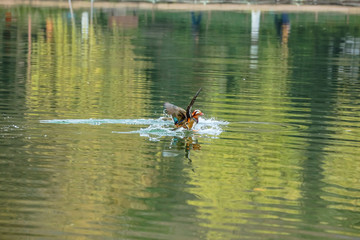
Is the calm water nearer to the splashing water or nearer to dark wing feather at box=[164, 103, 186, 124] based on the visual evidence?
the splashing water

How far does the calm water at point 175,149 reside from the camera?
1147 cm

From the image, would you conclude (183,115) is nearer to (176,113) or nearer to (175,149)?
(176,113)

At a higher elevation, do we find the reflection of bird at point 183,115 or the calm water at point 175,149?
the reflection of bird at point 183,115

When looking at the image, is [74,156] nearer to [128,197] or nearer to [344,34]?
[128,197]

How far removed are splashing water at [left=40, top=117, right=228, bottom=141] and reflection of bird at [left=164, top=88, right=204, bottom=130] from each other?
7.7 inches

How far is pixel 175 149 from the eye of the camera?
53.0ft

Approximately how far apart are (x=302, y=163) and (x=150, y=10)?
220 feet

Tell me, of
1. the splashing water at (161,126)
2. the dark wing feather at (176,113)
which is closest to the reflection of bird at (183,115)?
the dark wing feather at (176,113)

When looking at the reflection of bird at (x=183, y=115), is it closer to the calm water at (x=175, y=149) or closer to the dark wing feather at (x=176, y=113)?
the dark wing feather at (x=176, y=113)

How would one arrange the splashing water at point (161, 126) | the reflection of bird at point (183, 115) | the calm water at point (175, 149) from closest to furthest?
the calm water at point (175, 149) < the reflection of bird at point (183, 115) < the splashing water at point (161, 126)

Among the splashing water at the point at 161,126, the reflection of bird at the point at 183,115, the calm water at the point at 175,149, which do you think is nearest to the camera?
the calm water at the point at 175,149

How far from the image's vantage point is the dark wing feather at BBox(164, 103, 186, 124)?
57.1ft

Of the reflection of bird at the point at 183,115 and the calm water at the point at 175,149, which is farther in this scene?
the reflection of bird at the point at 183,115

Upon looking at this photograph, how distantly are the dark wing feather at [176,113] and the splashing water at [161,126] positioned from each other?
0.30 m
